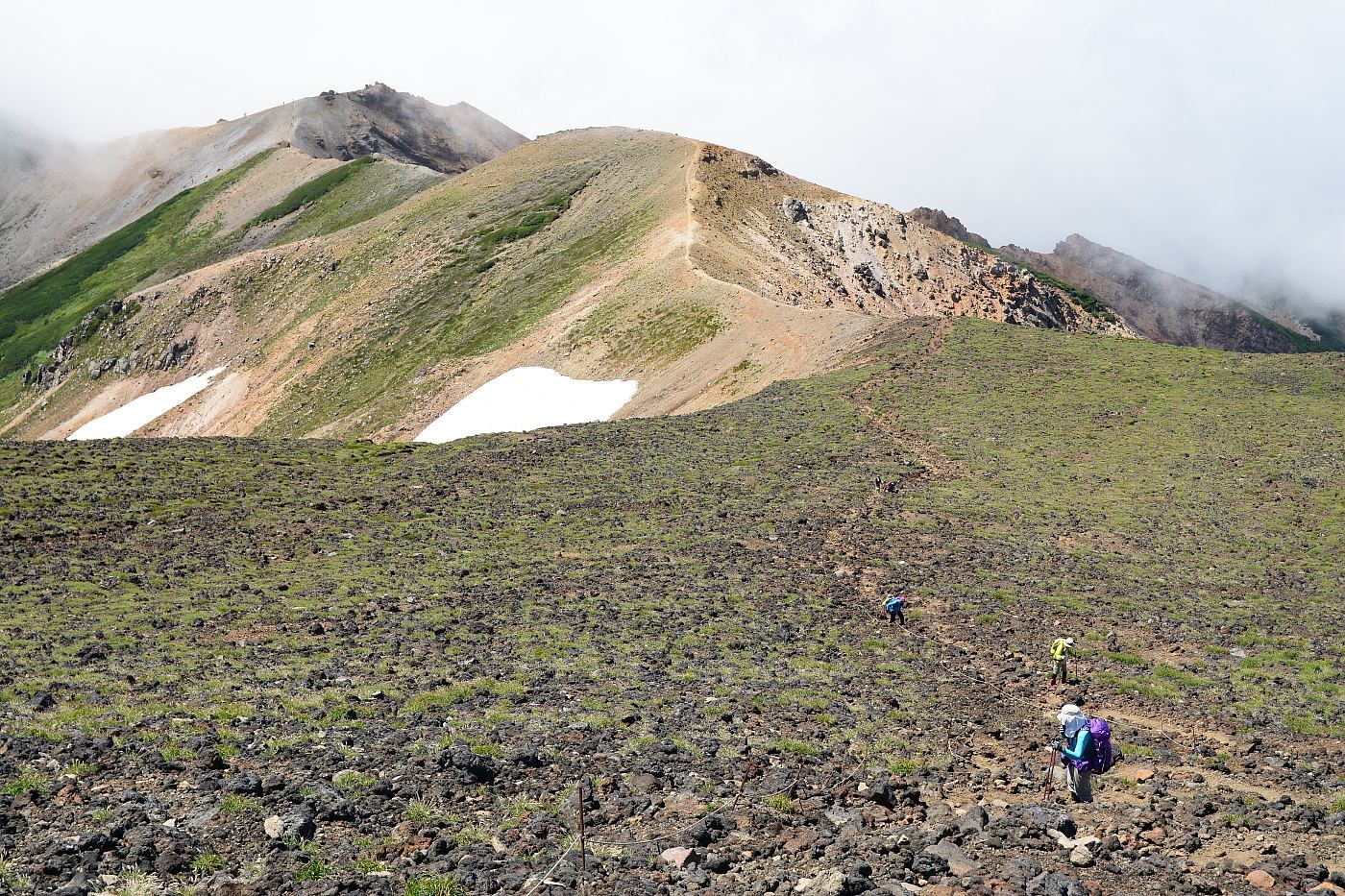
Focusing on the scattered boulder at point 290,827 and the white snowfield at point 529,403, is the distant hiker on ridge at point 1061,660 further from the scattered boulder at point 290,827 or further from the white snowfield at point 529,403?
the white snowfield at point 529,403

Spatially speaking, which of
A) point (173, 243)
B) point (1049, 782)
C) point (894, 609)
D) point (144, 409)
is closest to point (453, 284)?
point (144, 409)

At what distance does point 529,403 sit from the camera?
67375 mm

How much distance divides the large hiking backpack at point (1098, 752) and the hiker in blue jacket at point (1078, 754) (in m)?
0.02

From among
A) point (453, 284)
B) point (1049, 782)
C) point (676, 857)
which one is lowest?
point (1049, 782)

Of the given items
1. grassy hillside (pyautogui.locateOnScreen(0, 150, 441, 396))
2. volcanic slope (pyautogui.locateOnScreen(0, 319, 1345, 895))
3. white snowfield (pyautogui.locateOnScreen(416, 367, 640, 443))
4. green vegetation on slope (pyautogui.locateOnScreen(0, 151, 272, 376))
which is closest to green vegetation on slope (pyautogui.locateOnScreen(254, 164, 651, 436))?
white snowfield (pyautogui.locateOnScreen(416, 367, 640, 443))

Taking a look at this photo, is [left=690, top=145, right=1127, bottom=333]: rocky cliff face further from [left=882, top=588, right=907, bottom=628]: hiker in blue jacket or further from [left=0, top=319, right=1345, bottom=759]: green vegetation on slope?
[left=882, top=588, right=907, bottom=628]: hiker in blue jacket

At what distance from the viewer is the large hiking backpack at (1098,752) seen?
14.1 meters

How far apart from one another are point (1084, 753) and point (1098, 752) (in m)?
0.33

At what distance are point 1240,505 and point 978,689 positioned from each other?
67.7 ft

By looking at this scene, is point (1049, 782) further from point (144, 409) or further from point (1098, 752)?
point (144, 409)

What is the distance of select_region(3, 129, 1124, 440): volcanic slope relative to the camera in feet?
224

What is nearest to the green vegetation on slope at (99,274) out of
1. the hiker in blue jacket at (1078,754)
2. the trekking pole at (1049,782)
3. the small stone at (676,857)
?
the small stone at (676,857)

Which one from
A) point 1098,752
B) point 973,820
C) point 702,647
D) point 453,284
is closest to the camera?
point 973,820

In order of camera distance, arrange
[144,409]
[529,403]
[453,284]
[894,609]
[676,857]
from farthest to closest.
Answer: [144,409] < [453,284] < [529,403] < [894,609] < [676,857]
